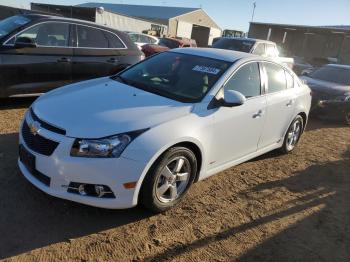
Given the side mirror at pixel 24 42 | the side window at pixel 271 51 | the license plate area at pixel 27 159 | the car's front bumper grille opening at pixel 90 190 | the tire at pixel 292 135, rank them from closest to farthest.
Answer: the car's front bumper grille opening at pixel 90 190
the license plate area at pixel 27 159
the tire at pixel 292 135
the side mirror at pixel 24 42
the side window at pixel 271 51

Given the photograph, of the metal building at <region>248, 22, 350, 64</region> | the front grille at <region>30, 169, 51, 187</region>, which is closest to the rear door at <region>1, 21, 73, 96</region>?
the front grille at <region>30, 169, 51, 187</region>

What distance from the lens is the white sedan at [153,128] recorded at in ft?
11.5

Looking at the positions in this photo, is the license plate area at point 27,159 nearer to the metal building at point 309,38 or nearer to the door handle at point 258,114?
the door handle at point 258,114

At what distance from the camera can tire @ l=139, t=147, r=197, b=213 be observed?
374 centimetres

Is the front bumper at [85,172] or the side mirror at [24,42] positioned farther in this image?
the side mirror at [24,42]

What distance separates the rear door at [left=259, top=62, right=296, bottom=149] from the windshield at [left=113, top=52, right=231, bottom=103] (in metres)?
0.95

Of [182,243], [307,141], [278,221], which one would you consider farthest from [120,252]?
[307,141]

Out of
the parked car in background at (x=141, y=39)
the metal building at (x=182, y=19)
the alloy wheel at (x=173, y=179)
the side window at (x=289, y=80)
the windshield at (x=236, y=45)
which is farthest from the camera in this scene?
the metal building at (x=182, y=19)

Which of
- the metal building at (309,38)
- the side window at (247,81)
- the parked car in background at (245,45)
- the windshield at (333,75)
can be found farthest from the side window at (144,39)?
the metal building at (309,38)

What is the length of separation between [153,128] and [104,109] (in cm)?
60

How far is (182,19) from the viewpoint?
53.9 m

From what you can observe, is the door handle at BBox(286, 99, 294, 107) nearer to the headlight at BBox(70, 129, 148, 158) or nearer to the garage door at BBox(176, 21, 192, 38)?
the headlight at BBox(70, 129, 148, 158)

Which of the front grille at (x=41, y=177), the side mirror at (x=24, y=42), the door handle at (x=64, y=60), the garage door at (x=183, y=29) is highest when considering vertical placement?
the side mirror at (x=24, y=42)

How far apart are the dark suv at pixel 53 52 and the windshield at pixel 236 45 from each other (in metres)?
5.50
